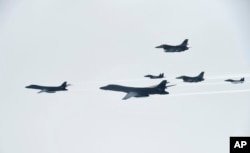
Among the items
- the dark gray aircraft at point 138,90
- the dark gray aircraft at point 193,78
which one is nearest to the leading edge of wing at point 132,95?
the dark gray aircraft at point 138,90

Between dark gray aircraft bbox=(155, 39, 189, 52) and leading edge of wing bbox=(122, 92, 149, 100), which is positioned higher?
dark gray aircraft bbox=(155, 39, 189, 52)

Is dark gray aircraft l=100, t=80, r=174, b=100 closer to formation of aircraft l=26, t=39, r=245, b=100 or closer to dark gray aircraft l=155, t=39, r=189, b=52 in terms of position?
formation of aircraft l=26, t=39, r=245, b=100

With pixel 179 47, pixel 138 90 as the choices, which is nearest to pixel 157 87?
pixel 138 90

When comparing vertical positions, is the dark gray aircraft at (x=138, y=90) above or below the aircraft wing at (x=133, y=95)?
above

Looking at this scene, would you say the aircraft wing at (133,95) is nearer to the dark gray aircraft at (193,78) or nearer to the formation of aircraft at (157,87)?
the formation of aircraft at (157,87)

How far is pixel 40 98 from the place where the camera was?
5.58ft

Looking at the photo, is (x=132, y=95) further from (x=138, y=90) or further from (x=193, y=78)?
(x=193, y=78)

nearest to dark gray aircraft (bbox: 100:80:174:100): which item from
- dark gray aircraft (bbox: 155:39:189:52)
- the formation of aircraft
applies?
the formation of aircraft

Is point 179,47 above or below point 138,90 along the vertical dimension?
above

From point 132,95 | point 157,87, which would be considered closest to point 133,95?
point 132,95

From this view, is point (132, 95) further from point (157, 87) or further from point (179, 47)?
point (179, 47)

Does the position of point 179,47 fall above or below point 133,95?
above

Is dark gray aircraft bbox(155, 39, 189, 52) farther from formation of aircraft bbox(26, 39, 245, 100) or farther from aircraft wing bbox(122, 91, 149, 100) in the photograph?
aircraft wing bbox(122, 91, 149, 100)

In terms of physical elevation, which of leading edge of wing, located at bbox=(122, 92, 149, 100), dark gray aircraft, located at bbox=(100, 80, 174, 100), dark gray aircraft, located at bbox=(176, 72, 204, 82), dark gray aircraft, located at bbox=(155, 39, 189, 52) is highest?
dark gray aircraft, located at bbox=(155, 39, 189, 52)
